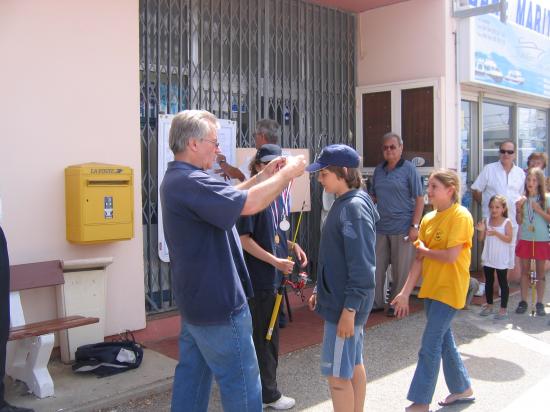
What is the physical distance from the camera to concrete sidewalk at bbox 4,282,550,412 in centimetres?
418

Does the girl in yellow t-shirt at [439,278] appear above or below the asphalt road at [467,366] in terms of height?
above

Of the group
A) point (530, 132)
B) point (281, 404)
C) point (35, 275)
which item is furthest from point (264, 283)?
point (530, 132)

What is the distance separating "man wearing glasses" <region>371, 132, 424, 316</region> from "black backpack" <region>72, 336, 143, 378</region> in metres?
→ 3.13

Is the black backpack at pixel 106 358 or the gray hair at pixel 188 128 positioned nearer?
the gray hair at pixel 188 128

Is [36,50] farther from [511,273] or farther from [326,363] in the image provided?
[511,273]

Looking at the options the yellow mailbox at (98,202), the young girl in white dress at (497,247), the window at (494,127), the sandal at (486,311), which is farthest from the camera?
the window at (494,127)

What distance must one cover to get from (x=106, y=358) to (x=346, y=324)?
2304 millimetres

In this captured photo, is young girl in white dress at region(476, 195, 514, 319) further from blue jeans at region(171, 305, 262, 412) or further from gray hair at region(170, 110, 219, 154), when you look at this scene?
gray hair at region(170, 110, 219, 154)

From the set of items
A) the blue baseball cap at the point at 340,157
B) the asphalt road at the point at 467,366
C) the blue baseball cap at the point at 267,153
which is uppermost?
the blue baseball cap at the point at 267,153

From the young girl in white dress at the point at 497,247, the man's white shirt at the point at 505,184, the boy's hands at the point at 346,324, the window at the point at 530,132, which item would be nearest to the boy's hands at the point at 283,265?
the boy's hands at the point at 346,324

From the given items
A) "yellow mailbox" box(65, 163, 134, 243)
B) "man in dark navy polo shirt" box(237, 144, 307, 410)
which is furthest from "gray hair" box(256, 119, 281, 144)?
"yellow mailbox" box(65, 163, 134, 243)

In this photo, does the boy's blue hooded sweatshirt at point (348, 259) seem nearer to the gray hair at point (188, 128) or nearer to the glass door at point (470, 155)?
the gray hair at point (188, 128)

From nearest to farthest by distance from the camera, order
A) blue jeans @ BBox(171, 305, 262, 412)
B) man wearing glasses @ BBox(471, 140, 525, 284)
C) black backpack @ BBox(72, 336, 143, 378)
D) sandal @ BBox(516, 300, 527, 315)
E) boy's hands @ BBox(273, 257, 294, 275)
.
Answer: blue jeans @ BBox(171, 305, 262, 412) < boy's hands @ BBox(273, 257, 294, 275) < black backpack @ BBox(72, 336, 143, 378) < sandal @ BBox(516, 300, 527, 315) < man wearing glasses @ BBox(471, 140, 525, 284)

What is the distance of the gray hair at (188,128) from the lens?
2.86 m
